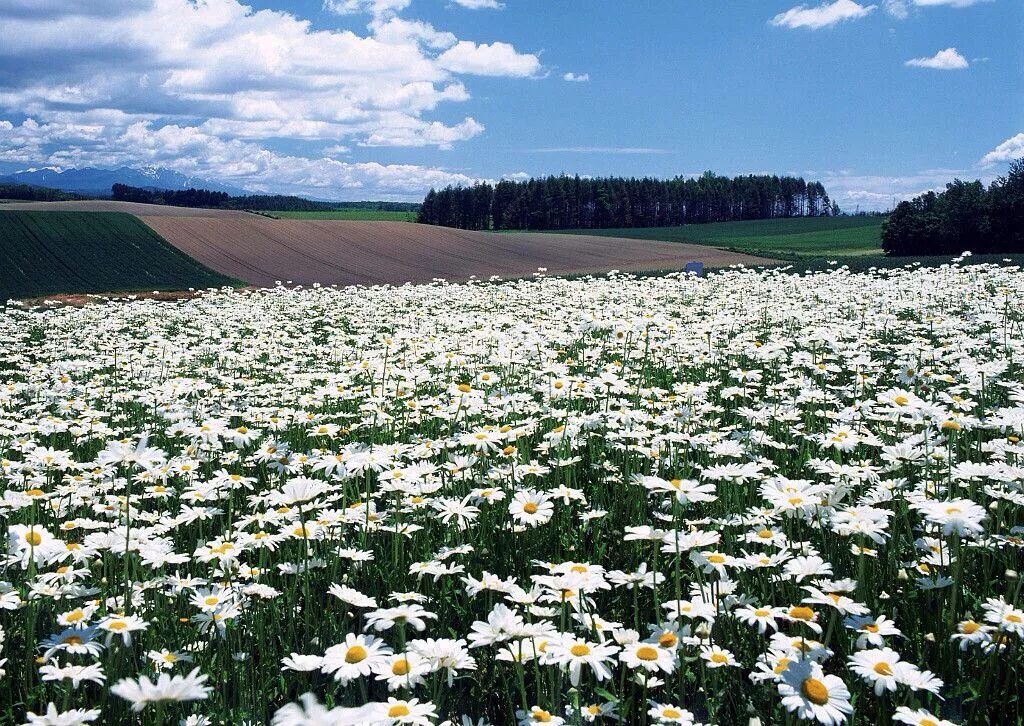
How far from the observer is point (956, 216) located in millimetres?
55312

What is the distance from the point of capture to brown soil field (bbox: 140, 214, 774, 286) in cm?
4756

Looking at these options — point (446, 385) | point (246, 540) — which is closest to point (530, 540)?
point (246, 540)

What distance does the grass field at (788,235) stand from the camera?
8625 centimetres

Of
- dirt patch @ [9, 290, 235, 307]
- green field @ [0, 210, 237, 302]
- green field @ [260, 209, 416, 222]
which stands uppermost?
green field @ [260, 209, 416, 222]

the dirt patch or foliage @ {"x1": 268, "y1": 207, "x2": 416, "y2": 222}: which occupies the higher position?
foliage @ {"x1": 268, "y1": 207, "x2": 416, "y2": 222}

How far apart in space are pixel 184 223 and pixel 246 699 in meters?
63.3

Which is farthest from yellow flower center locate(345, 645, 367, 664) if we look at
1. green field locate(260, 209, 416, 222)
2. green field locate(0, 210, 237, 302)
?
green field locate(260, 209, 416, 222)

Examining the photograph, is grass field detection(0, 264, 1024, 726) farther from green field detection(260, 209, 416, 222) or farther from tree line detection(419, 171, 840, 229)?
A: tree line detection(419, 171, 840, 229)

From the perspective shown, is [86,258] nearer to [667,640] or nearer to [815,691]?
[667,640]

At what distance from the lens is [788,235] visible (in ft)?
347

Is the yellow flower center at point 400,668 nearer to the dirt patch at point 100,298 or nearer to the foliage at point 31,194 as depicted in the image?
the dirt patch at point 100,298

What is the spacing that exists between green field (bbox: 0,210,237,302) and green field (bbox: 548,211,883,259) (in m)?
54.9

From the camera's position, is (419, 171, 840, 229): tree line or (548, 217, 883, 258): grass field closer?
(548, 217, 883, 258): grass field

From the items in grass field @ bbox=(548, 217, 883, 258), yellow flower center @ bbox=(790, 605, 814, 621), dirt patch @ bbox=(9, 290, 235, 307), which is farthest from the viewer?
grass field @ bbox=(548, 217, 883, 258)
